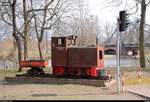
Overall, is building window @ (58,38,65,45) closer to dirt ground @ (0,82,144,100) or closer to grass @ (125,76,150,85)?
dirt ground @ (0,82,144,100)

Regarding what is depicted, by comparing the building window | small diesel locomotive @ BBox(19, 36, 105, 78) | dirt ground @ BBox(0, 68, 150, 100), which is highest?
the building window

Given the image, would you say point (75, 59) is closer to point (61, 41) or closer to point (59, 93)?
point (61, 41)

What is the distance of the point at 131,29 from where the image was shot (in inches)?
1984

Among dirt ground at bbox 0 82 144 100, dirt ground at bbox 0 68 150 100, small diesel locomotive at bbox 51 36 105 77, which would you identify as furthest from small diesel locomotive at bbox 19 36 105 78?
dirt ground at bbox 0 82 144 100

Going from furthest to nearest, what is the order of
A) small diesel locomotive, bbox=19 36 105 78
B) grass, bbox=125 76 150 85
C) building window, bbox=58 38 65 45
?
1. building window, bbox=58 38 65 45
2. small diesel locomotive, bbox=19 36 105 78
3. grass, bbox=125 76 150 85

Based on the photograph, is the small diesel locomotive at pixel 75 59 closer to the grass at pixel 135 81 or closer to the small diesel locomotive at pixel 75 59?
the small diesel locomotive at pixel 75 59

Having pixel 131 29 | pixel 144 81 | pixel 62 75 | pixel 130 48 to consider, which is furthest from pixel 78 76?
pixel 130 48

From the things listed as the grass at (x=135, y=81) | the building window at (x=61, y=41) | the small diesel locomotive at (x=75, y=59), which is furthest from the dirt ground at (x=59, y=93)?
the building window at (x=61, y=41)

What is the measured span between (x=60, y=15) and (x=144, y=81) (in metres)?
25.9

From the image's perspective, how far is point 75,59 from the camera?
29375mm

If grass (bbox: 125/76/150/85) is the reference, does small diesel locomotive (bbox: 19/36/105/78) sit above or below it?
above

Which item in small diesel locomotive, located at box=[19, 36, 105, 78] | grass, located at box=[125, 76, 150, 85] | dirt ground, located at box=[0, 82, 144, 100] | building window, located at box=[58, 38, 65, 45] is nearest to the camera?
dirt ground, located at box=[0, 82, 144, 100]

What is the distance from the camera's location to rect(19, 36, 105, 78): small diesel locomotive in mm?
28938

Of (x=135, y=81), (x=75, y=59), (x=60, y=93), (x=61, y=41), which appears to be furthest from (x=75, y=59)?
(x=60, y=93)
